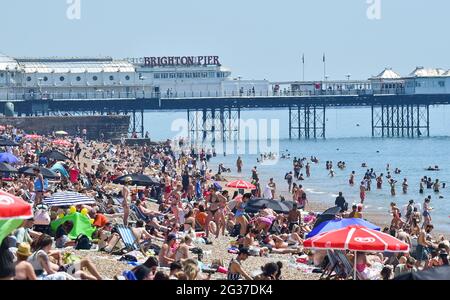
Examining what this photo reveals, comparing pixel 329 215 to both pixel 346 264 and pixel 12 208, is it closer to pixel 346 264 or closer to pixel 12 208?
pixel 346 264

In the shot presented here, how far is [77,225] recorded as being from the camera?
1753 centimetres

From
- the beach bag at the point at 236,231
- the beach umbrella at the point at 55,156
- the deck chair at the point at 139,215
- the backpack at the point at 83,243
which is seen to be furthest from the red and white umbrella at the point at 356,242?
the beach umbrella at the point at 55,156

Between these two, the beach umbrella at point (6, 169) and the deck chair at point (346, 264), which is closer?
the deck chair at point (346, 264)

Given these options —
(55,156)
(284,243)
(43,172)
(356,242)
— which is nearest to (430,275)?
(356,242)

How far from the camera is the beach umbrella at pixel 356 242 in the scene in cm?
1332

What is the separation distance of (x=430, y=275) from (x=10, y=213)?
376cm

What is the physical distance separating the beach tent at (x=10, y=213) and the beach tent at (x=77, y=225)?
21.4 ft


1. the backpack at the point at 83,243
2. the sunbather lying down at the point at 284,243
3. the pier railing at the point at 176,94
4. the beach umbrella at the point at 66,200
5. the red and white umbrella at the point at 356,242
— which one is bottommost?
the sunbather lying down at the point at 284,243

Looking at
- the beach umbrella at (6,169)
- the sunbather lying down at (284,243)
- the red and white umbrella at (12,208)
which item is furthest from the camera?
the beach umbrella at (6,169)

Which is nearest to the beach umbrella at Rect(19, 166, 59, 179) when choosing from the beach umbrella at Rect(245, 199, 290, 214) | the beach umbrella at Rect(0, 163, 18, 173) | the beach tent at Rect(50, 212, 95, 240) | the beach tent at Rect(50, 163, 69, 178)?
the beach umbrella at Rect(0, 163, 18, 173)

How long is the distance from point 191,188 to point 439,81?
66.1m

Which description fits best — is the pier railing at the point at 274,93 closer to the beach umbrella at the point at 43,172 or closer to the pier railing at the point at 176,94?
the pier railing at the point at 176,94

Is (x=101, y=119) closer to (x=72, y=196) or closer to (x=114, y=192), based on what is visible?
(x=114, y=192)

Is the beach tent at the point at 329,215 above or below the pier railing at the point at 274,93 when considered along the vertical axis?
below
